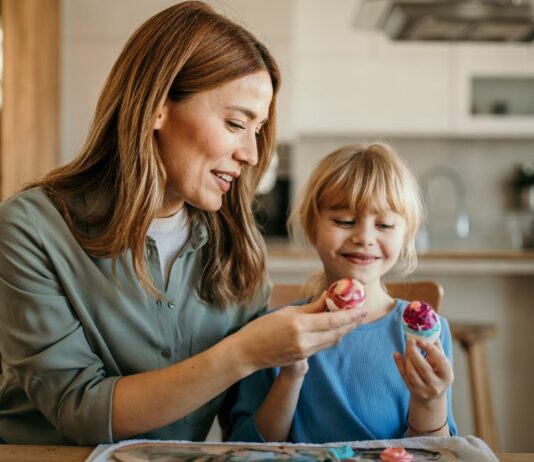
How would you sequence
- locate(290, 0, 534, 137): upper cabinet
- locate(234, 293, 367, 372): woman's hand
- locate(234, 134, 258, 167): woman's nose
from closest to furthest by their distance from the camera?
locate(234, 293, 367, 372): woman's hand, locate(234, 134, 258, 167): woman's nose, locate(290, 0, 534, 137): upper cabinet

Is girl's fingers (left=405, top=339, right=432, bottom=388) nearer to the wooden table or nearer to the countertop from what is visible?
the wooden table

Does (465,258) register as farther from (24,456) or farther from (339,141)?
(24,456)

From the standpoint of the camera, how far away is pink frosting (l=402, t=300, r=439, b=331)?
1.24 metres

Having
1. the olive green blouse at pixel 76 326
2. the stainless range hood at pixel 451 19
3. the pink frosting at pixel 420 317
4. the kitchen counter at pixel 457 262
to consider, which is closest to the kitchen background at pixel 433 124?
the kitchen counter at pixel 457 262

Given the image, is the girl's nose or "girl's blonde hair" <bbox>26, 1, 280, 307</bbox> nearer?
"girl's blonde hair" <bbox>26, 1, 280, 307</bbox>

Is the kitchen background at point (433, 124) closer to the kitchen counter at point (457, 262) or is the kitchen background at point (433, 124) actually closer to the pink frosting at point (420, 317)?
the kitchen counter at point (457, 262)

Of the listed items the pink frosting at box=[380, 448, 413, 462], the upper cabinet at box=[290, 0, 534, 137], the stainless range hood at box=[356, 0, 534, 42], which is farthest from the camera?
the upper cabinet at box=[290, 0, 534, 137]

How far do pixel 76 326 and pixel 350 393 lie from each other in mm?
509

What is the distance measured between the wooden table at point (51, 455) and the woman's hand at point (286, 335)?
28 cm

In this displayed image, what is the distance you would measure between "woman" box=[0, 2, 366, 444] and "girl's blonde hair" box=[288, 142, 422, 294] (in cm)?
17

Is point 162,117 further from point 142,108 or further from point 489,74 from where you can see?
point 489,74

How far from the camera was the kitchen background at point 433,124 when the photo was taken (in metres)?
3.95

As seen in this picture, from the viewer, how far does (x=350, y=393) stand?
1.39m

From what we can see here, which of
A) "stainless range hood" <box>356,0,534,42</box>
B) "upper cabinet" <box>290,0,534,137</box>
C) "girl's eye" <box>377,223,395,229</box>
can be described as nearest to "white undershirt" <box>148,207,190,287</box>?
"girl's eye" <box>377,223,395,229</box>
